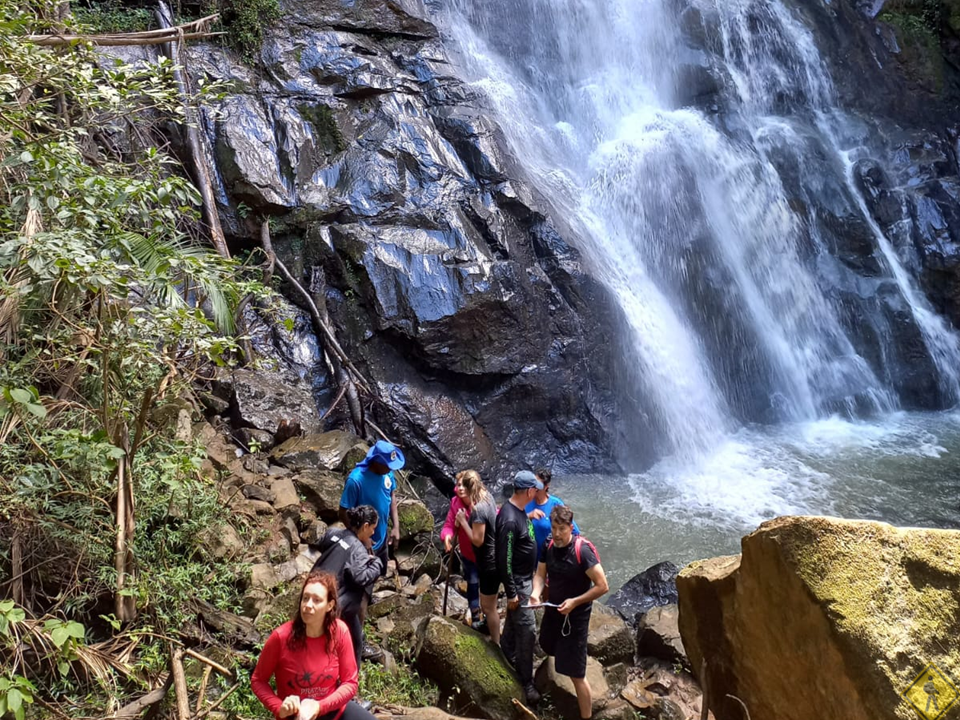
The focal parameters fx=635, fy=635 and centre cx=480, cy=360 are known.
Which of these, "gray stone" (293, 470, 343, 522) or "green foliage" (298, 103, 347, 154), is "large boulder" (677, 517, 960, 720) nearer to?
"gray stone" (293, 470, 343, 522)

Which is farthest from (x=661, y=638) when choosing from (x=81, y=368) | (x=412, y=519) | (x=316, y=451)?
(x=81, y=368)

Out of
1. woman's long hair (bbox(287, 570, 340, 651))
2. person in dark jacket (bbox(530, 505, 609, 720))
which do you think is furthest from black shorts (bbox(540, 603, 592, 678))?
woman's long hair (bbox(287, 570, 340, 651))

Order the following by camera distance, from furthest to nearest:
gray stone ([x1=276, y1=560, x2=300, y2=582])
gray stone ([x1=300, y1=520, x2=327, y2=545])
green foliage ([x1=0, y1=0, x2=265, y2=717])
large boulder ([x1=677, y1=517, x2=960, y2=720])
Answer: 1. gray stone ([x1=300, y1=520, x2=327, y2=545])
2. gray stone ([x1=276, y1=560, x2=300, y2=582])
3. green foliage ([x1=0, y1=0, x2=265, y2=717])
4. large boulder ([x1=677, y1=517, x2=960, y2=720])

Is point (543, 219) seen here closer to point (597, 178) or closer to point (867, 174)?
point (597, 178)

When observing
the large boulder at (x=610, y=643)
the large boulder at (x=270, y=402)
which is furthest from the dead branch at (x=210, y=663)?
the large boulder at (x=270, y=402)

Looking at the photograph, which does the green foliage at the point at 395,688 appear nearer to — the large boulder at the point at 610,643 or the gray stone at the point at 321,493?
the large boulder at the point at 610,643

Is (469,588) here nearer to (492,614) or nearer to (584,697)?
(492,614)

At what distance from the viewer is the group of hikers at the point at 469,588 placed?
3.23 metres

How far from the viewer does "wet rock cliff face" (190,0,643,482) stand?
31.9 ft

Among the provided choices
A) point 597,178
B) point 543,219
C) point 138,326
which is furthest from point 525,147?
point 138,326

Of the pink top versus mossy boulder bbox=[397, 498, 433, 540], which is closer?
the pink top

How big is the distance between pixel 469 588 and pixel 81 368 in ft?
11.5

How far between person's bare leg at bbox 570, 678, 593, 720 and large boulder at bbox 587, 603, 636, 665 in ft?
3.30

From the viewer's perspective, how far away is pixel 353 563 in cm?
402
